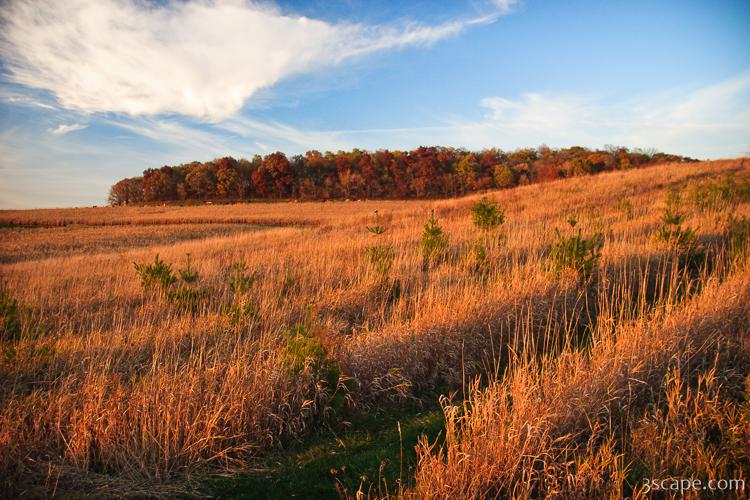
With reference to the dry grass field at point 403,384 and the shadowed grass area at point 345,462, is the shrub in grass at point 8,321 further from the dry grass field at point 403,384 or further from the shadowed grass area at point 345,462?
the shadowed grass area at point 345,462

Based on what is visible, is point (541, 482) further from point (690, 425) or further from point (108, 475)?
point (108, 475)

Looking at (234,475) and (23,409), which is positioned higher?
(23,409)

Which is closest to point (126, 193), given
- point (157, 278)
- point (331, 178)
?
point (331, 178)

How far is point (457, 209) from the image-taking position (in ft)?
63.8

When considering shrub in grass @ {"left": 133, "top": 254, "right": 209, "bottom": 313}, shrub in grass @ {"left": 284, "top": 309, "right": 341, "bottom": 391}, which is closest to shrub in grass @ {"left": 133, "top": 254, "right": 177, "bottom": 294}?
shrub in grass @ {"left": 133, "top": 254, "right": 209, "bottom": 313}

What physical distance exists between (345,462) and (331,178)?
242 feet

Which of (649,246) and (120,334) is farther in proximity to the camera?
(649,246)

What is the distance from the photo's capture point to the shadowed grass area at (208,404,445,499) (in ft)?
8.24

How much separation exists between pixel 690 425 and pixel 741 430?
276 mm

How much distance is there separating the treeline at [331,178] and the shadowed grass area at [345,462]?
66.4 m

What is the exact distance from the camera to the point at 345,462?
110 inches

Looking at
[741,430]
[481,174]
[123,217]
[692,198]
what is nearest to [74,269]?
[741,430]

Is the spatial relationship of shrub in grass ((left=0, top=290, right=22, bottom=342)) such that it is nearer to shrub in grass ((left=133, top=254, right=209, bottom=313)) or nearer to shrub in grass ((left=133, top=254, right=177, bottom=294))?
shrub in grass ((left=133, top=254, right=209, bottom=313))

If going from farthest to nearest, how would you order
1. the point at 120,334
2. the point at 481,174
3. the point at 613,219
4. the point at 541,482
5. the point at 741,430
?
the point at 481,174
the point at 613,219
the point at 120,334
the point at 741,430
the point at 541,482
